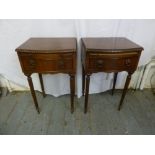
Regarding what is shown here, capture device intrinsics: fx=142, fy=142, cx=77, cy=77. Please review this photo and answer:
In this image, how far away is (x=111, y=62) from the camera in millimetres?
1075

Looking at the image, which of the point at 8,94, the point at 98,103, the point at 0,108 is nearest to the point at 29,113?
the point at 0,108

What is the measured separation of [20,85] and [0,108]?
326 mm

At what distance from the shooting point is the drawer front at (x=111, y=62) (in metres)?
1.05

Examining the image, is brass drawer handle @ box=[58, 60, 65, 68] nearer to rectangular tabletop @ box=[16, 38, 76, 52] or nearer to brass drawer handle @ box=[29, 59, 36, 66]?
rectangular tabletop @ box=[16, 38, 76, 52]

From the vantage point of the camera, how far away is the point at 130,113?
1.44 meters

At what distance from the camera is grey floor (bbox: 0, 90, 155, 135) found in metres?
1.26

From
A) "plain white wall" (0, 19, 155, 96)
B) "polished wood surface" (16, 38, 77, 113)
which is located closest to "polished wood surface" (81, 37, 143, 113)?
"polished wood surface" (16, 38, 77, 113)

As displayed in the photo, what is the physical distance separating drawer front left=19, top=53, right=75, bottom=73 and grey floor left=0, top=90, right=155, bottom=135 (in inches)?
20.8

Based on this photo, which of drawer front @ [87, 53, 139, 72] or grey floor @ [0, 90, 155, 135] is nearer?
drawer front @ [87, 53, 139, 72]

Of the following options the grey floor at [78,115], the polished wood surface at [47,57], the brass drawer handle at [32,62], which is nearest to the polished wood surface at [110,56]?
the polished wood surface at [47,57]

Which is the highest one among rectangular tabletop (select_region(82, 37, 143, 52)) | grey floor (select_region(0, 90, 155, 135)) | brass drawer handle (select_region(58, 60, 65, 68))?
rectangular tabletop (select_region(82, 37, 143, 52))
